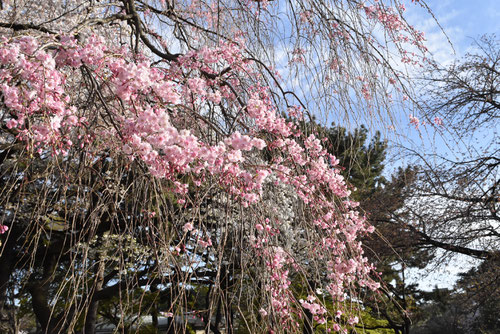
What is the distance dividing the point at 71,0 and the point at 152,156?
13.1 ft

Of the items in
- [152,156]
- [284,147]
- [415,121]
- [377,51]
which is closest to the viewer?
[152,156]

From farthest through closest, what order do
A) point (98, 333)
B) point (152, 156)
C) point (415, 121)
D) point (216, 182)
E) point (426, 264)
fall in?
point (98, 333)
point (426, 264)
point (415, 121)
point (216, 182)
point (152, 156)

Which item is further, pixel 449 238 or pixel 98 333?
pixel 98 333

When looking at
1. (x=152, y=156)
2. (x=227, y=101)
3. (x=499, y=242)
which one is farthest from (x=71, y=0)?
(x=499, y=242)

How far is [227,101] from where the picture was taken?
2695 millimetres

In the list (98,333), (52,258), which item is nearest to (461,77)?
(52,258)

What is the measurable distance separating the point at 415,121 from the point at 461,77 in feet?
14.7

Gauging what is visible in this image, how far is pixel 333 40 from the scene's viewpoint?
2150 millimetres

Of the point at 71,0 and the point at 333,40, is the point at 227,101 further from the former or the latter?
the point at 71,0

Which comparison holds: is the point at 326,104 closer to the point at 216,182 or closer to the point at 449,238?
the point at 216,182

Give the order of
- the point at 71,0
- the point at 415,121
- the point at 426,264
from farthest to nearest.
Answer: the point at 426,264 < the point at 71,0 < the point at 415,121

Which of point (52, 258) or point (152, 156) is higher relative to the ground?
point (52, 258)

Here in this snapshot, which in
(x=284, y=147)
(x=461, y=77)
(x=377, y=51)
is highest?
(x=461, y=77)

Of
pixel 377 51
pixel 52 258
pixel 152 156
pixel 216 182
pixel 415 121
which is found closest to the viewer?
pixel 152 156
